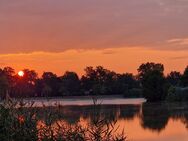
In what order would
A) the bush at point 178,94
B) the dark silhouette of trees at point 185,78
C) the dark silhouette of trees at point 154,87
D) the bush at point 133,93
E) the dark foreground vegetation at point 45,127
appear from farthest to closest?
1. the bush at point 133,93
2. the dark silhouette of trees at point 185,78
3. the dark silhouette of trees at point 154,87
4. the bush at point 178,94
5. the dark foreground vegetation at point 45,127

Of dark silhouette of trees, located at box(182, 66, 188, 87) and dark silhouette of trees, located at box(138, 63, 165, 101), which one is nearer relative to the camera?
dark silhouette of trees, located at box(138, 63, 165, 101)

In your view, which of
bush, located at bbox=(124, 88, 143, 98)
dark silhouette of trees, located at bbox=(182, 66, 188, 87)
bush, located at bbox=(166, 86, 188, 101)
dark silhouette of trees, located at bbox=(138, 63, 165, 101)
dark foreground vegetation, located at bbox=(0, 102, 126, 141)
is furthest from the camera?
bush, located at bbox=(124, 88, 143, 98)

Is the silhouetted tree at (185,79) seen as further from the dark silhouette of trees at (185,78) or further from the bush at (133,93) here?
the bush at (133,93)

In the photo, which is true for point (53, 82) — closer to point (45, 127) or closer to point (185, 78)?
point (185, 78)

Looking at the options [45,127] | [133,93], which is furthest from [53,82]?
[45,127]

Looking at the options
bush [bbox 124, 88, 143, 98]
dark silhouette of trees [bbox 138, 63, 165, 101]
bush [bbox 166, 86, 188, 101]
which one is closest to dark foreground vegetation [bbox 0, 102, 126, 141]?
bush [bbox 166, 86, 188, 101]

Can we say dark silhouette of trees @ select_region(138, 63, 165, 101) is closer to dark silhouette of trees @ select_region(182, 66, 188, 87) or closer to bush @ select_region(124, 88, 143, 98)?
dark silhouette of trees @ select_region(182, 66, 188, 87)

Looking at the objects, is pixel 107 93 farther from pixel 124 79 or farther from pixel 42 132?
pixel 42 132

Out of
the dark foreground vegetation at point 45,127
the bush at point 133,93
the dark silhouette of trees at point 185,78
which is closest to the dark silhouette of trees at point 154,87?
the dark silhouette of trees at point 185,78

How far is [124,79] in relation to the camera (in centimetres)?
12938

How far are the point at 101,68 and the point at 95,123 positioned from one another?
115507 millimetres

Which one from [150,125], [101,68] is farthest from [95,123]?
[101,68]

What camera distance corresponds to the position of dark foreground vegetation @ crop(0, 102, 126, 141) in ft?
41.4

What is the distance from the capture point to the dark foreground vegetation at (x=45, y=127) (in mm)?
12617
